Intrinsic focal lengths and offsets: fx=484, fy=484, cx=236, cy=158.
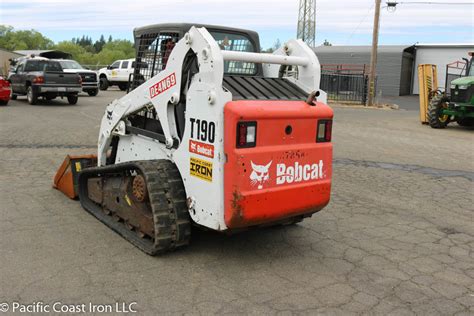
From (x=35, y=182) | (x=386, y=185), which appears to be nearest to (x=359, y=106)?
(x=386, y=185)

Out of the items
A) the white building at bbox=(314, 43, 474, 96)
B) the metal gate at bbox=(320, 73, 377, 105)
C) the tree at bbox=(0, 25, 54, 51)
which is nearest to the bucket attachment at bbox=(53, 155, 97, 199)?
the metal gate at bbox=(320, 73, 377, 105)

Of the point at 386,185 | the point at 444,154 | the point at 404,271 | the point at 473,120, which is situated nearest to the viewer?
the point at 404,271

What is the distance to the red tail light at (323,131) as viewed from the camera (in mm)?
4332

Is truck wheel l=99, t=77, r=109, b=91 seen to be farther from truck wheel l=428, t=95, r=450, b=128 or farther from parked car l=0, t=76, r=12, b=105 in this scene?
truck wheel l=428, t=95, r=450, b=128

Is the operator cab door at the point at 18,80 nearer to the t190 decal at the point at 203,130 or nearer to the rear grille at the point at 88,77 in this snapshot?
the rear grille at the point at 88,77

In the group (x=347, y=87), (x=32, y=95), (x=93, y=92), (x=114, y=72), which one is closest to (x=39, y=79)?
(x=32, y=95)

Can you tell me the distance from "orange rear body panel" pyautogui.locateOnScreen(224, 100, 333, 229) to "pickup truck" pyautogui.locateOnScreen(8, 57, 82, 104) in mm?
15369

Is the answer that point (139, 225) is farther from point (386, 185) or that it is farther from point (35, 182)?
point (386, 185)

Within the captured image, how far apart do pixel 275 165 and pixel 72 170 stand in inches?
124

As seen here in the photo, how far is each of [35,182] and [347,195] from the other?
14.3ft

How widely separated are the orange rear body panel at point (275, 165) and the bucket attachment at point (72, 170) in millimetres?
2888

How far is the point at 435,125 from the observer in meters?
15.8

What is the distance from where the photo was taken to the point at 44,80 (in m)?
17.6

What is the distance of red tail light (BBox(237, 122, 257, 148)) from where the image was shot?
375cm
